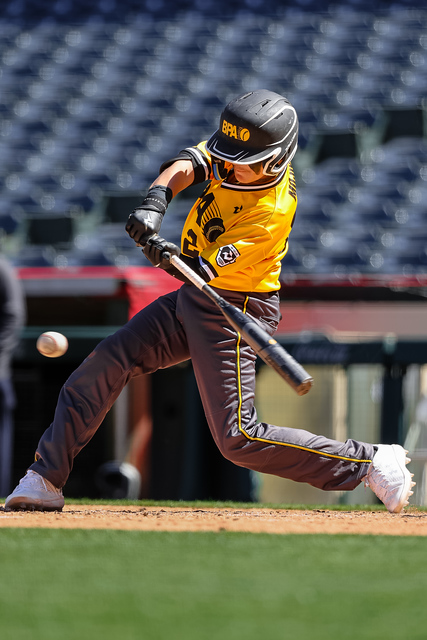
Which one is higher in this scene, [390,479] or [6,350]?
[6,350]

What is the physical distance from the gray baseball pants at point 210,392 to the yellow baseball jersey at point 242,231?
0.23 ft

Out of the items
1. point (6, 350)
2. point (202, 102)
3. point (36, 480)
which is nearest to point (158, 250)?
point (36, 480)

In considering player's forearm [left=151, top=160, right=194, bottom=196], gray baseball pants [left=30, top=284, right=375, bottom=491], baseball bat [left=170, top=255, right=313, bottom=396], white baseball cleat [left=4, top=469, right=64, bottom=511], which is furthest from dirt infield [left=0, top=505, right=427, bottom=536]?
player's forearm [left=151, top=160, right=194, bottom=196]

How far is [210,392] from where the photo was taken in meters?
3.64

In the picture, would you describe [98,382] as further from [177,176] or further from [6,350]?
[6,350]

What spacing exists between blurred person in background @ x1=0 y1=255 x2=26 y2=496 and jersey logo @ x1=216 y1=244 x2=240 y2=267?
1745mm

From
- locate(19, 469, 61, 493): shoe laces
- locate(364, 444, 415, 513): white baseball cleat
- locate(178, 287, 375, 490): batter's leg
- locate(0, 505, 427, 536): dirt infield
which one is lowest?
locate(0, 505, 427, 536): dirt infield

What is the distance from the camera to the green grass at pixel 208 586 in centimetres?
196

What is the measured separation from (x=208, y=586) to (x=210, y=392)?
4.46 ft

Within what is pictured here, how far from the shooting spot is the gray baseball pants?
3.61 meters

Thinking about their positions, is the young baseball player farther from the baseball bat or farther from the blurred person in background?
the blurred person in background

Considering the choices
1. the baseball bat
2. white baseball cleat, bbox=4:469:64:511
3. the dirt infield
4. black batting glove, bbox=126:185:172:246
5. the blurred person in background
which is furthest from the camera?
the blurred person in background

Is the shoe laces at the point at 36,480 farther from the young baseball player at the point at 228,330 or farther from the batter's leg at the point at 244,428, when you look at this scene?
the batter's leg at the point at 244,428

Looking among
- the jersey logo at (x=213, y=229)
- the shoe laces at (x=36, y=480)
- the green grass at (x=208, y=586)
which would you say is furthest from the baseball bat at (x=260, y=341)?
the shoe laces at (x=36, y=480)
